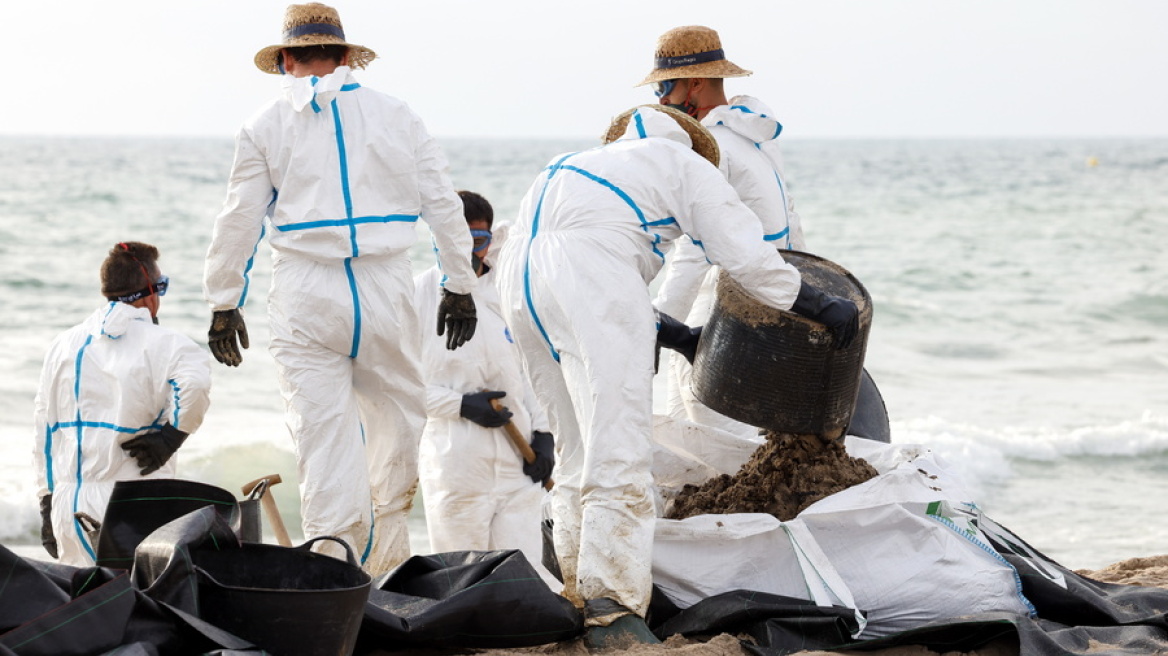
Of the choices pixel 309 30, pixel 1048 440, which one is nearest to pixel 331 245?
pixel 309 30

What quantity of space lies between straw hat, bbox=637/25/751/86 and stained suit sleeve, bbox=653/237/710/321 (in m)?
0.71

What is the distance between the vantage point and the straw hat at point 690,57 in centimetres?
540

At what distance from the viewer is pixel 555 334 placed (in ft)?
13.1

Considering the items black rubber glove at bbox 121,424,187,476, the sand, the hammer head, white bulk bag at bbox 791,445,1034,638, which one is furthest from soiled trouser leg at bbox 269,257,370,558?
white bulk bag at bbox 791,445,1034,638

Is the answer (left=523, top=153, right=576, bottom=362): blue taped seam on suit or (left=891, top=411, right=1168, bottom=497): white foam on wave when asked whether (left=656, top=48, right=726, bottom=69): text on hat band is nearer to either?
(left=523, top=153, right=576, bottom=362): blue taped seam on suit

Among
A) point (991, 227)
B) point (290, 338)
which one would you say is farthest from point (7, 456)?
point (991, 227)

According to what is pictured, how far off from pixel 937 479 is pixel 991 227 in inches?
914

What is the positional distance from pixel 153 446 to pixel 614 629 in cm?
200

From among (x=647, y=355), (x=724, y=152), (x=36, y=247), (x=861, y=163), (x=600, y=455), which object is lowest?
(x=861, y=163)

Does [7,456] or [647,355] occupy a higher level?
[647,355]

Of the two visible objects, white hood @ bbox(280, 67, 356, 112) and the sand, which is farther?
white hood @ bbox(280, 67, 356, 112)

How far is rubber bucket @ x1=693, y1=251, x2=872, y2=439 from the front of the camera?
4.20m

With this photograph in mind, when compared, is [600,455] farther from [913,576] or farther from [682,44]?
[682,44]

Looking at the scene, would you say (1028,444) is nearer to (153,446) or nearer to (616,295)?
(616,295)
